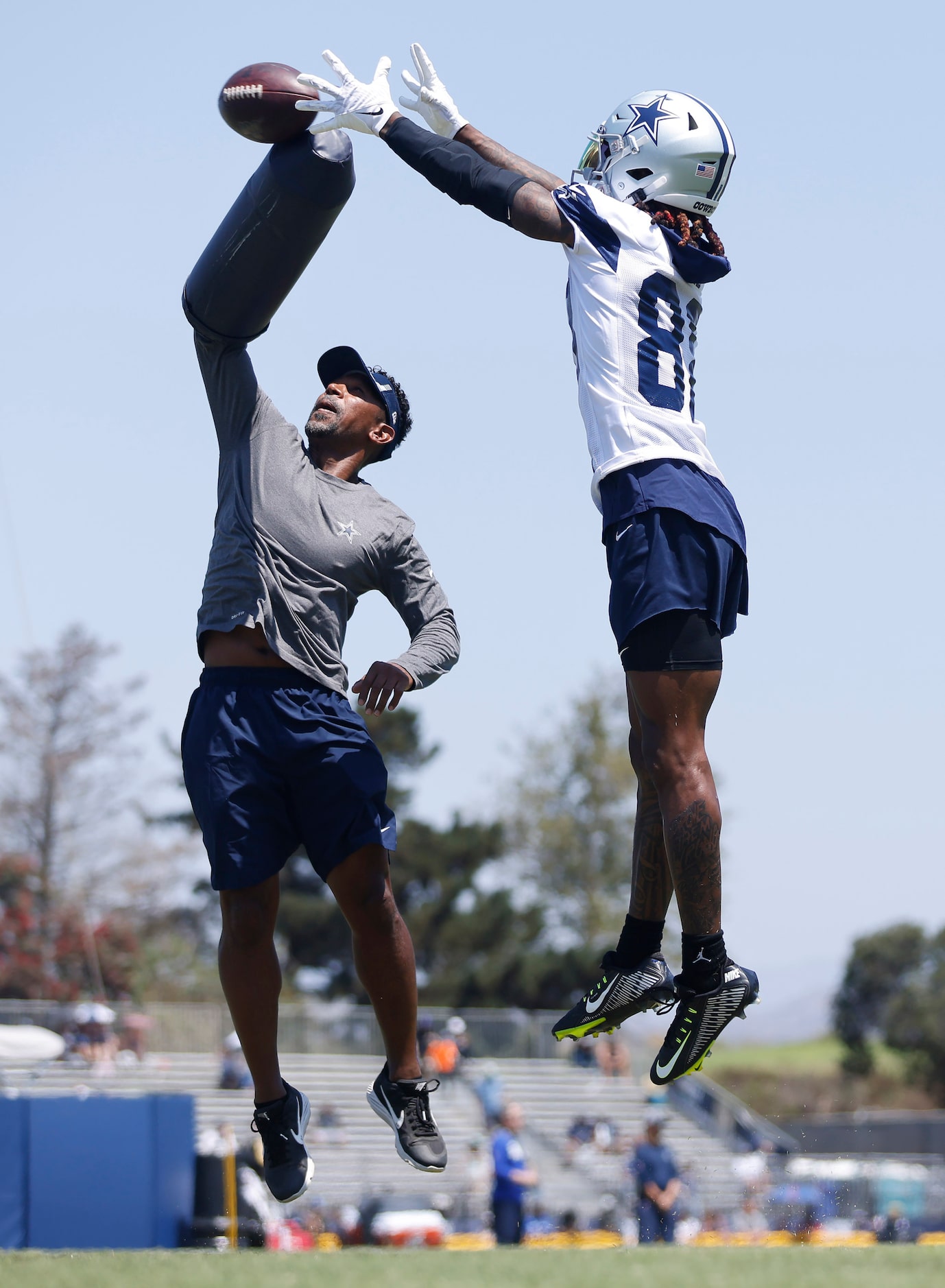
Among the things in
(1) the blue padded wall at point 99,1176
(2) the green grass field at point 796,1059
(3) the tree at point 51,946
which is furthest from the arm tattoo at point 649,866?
(2) the green grass field at point 796,1059

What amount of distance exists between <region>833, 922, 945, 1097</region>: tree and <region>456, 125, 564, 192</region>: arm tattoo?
61277 mm

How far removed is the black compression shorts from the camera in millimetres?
4797

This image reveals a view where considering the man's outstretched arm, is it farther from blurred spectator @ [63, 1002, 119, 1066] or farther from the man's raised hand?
blurred spectator @ [63, 1002, 119, 1066]

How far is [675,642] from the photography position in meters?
4.80

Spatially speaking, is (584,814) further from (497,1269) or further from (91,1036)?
(497,1269)

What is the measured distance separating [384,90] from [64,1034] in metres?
25.0

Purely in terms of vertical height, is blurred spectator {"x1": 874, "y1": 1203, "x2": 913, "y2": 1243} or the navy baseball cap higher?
the navy baseball cap

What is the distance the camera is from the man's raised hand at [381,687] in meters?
4.88

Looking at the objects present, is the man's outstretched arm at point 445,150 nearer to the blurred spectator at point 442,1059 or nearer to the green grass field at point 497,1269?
the green grass field at point 497,1269

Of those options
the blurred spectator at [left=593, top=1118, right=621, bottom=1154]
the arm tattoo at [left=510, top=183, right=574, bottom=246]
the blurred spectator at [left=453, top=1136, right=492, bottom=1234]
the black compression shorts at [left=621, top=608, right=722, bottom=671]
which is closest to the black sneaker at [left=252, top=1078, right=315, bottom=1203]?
the black compression shorts at [left=621, top=608, right=722, bottom=671]

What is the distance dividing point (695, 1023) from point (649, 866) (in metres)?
0.62

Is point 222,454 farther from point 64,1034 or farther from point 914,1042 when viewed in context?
point 914,1042

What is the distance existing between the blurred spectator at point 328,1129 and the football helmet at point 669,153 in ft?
80.2

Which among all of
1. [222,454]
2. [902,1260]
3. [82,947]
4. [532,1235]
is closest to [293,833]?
[222,454]
